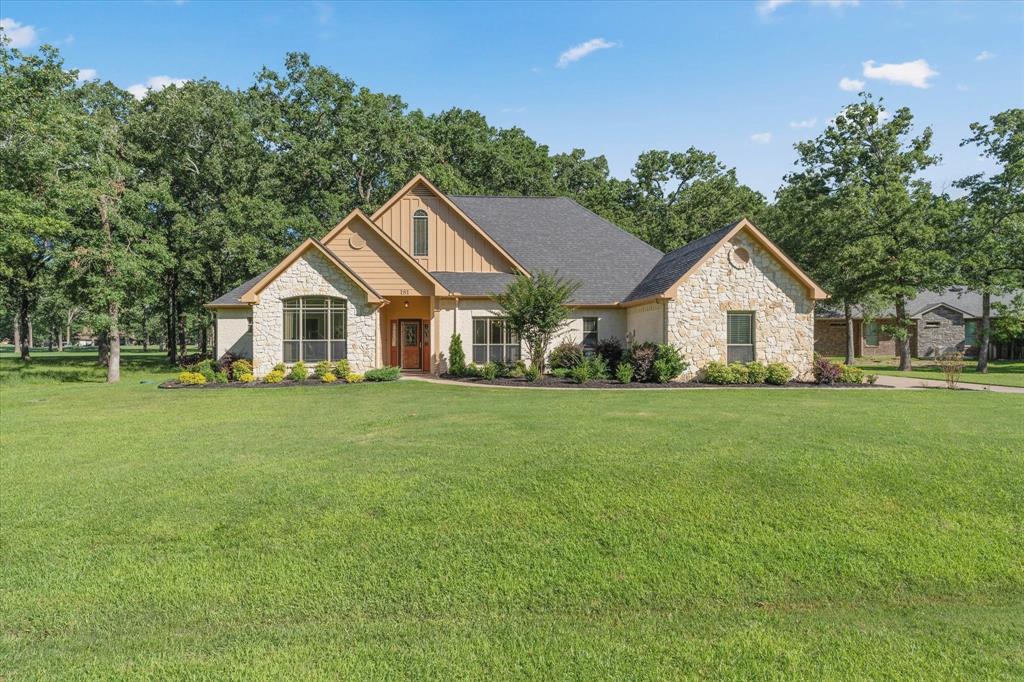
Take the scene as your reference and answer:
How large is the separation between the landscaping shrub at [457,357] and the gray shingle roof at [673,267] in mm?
7232

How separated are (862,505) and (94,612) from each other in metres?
7.77

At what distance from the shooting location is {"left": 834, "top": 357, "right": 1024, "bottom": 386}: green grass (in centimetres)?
2120

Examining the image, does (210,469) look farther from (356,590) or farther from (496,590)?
(496,590)

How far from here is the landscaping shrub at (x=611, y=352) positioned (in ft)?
66.6

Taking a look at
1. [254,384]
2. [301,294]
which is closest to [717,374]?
[301,294]

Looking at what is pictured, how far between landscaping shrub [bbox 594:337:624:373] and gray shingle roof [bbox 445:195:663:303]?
2.33 metres

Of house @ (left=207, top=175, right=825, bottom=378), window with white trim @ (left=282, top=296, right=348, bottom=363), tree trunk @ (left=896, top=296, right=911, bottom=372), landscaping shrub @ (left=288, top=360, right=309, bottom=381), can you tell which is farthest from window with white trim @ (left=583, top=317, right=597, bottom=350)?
tree trunk @ (left=896, top=296, right=911, bottom=372)

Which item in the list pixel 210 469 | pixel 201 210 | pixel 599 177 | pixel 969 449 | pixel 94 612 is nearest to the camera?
pixel 94 612

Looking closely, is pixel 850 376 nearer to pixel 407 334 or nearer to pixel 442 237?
pixel 442 237

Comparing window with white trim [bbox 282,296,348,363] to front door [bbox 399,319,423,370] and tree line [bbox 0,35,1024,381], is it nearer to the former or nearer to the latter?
front door [bbox 399,319,423,370]

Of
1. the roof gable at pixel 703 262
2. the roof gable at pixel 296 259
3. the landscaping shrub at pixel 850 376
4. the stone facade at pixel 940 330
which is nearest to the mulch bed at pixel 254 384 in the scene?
the roof gable at pixel 296 259

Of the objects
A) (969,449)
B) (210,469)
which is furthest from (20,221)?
(969,449)

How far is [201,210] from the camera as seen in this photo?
34.8 m

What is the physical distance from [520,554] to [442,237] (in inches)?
777
